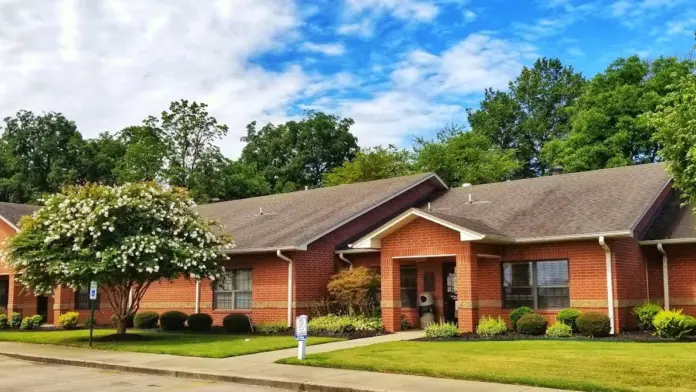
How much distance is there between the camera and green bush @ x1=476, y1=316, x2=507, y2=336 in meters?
19.6

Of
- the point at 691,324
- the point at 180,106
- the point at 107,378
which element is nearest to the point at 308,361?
the point at 107,378

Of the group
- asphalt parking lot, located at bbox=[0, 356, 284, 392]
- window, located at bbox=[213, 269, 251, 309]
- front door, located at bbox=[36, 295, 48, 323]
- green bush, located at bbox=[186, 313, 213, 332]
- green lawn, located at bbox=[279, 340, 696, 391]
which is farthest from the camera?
front door, located at bbox=[36, 295, 48, 323]

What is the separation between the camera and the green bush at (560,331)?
62.1 feet

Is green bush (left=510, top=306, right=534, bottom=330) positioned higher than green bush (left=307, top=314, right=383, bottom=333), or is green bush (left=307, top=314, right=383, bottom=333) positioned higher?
green bush (left=510, top=306, right=534, bottom=330)

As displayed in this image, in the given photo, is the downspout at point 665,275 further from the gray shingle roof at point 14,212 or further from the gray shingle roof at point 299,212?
the gray shingle roof at point 14,212

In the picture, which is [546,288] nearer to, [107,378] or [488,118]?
[107,378]

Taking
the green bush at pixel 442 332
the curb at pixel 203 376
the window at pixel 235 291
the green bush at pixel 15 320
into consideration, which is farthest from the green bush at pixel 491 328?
the green bush at pixel 15 320

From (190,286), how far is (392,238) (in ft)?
31.0

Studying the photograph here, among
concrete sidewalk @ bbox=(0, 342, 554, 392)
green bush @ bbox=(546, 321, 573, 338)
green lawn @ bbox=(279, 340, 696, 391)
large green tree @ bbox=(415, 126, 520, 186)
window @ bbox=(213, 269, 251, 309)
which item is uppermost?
large green tree @ bbox=(415, 126, 520, 186)

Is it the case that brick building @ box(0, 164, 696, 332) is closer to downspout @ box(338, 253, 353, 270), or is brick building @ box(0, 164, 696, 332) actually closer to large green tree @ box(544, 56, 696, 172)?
downspout @ box(338, 253, 353, 270)

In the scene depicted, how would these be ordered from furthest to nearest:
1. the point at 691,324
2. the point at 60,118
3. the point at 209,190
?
the point at 60,118 → the point at 209,190 → the point at 691,324

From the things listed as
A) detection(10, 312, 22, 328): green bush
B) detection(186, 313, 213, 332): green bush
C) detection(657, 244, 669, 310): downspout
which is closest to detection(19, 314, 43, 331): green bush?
detection(10, 312, 22, 328): green bush

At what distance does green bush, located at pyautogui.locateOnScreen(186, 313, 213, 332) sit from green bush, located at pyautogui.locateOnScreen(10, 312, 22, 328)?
411 inches

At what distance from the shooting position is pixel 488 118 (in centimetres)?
6300
